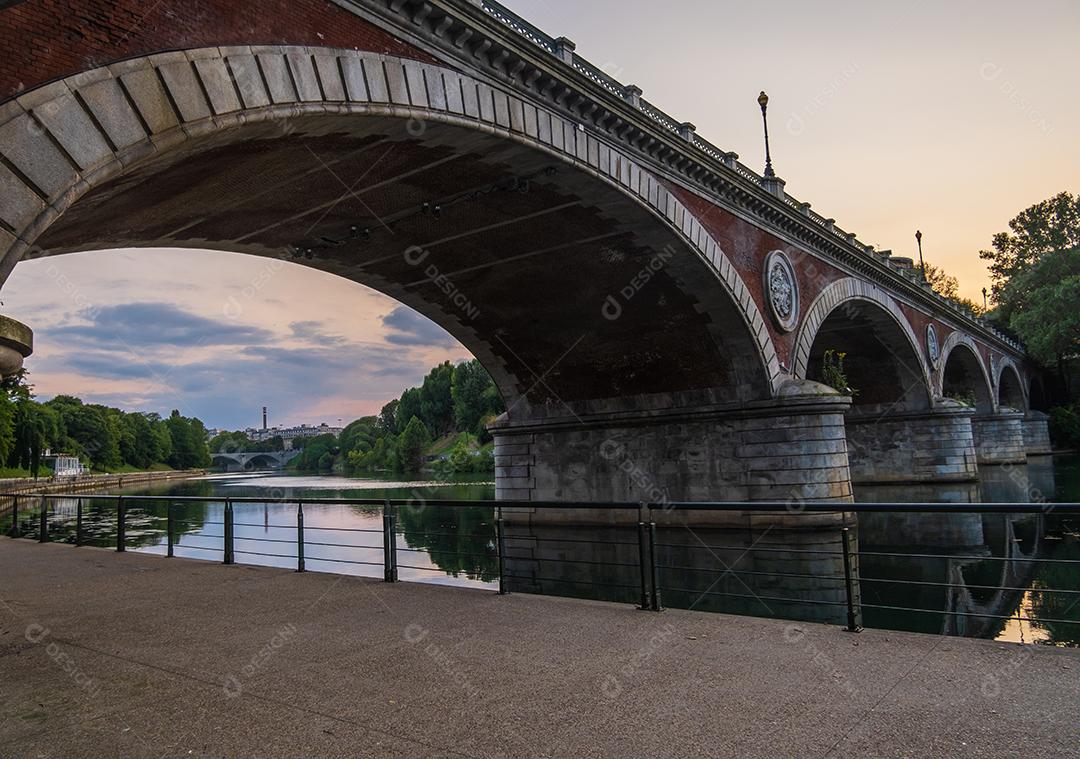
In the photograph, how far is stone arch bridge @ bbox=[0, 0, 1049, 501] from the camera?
24.6 ft

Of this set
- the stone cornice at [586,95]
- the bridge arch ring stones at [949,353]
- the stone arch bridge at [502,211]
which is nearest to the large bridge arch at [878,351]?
the stone arch bridge at [502,211]

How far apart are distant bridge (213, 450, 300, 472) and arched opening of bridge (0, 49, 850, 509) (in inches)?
5620

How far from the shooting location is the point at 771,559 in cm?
1645

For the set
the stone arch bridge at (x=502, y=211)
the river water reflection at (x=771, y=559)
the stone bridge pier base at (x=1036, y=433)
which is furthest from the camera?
the stone bridge pier base at (x=1036, y=433)

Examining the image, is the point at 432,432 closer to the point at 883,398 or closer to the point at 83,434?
the point at 83,434

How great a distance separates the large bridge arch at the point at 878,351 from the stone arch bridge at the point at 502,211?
30cm

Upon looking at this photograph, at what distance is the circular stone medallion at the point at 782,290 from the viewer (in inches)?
856

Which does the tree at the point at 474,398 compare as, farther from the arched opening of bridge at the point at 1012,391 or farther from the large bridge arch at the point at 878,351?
the large bridge arch at the point at 878,351

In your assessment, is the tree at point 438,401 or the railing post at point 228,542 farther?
the tree at point 438,401

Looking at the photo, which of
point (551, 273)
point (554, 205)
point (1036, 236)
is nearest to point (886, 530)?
point (551, 273)

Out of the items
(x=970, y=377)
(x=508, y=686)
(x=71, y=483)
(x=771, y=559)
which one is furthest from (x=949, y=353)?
(x=71, y=483)

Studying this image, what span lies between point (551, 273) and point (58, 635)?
49.8ft

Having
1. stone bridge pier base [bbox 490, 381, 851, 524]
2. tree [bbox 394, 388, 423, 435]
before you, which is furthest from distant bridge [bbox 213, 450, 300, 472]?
stone bridge pier base [bbox 490, 381, 851, 524]

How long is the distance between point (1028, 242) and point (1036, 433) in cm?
2397
